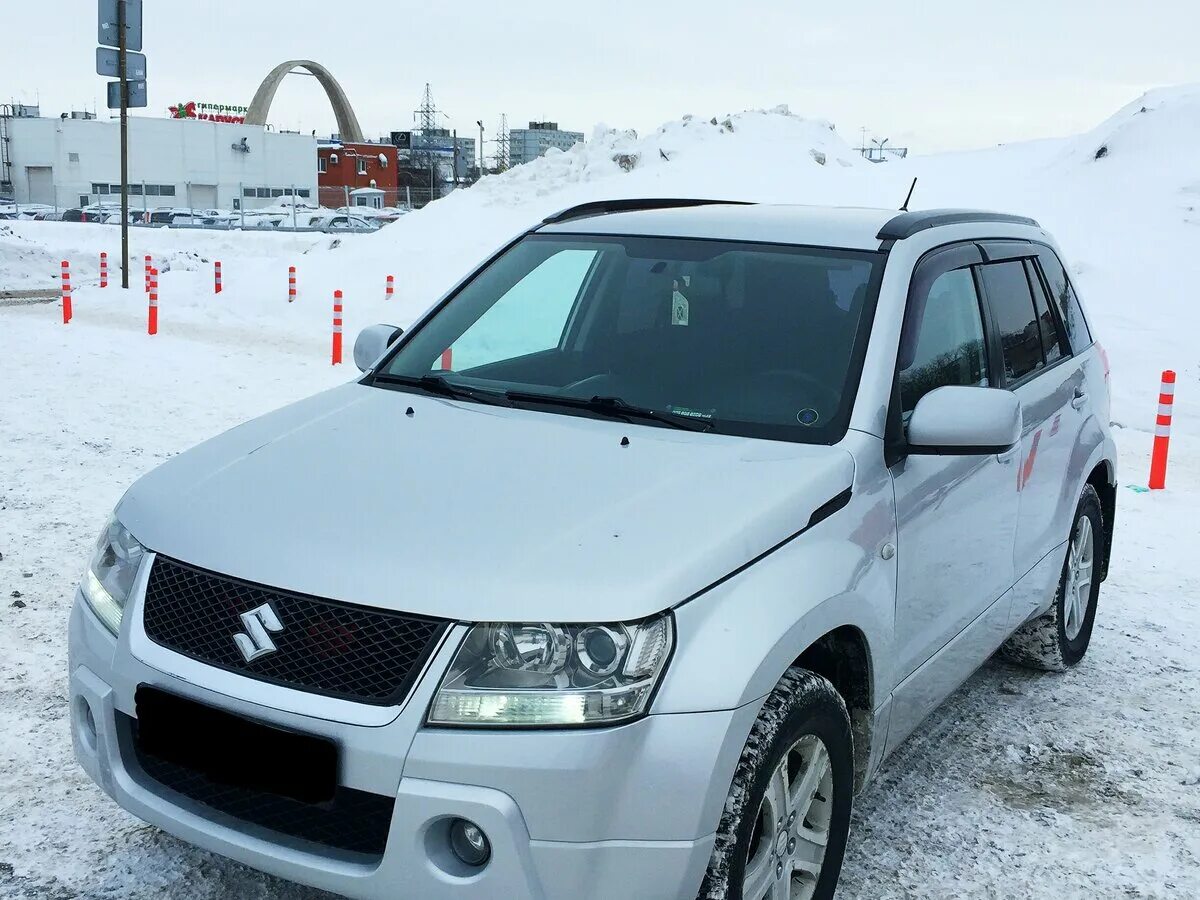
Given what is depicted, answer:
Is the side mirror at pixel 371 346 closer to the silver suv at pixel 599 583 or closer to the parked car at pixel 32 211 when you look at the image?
the silver suv at pixel 599 583

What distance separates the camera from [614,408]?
3.39 meters

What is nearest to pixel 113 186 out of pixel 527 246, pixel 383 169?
pixel 383 169

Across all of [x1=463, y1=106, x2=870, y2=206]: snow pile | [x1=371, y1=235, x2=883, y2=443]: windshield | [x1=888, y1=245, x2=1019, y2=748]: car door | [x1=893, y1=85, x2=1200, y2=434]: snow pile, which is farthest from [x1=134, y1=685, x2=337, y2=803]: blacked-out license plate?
[x1=463, y1=106, x2=870, y2=206]: snow pile

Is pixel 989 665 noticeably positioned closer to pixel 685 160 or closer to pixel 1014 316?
pixel 1014 316

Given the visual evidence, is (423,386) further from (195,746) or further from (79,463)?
(79,463)

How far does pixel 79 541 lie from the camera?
6266 millimetres

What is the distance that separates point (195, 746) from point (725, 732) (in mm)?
1111

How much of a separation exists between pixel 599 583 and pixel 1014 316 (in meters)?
2.52

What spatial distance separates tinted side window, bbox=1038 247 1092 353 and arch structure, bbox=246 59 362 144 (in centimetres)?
9949

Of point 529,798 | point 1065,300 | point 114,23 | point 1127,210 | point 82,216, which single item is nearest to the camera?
point 529,798

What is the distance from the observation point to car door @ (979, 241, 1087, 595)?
4.16m

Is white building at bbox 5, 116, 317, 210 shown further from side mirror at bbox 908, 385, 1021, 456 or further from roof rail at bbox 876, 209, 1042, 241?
side mirror at bbox 908, 385, 1021, 456

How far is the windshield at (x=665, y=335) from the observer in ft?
11.0

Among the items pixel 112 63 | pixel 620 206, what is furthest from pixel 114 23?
pixel 620 206
